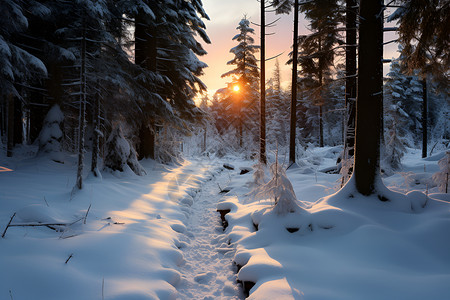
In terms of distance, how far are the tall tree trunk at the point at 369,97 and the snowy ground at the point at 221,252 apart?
0.68 metres

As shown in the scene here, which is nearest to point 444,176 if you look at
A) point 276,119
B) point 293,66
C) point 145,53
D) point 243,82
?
point 293,66

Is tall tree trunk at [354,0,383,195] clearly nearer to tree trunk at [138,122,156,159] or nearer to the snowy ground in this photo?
the snowy ground

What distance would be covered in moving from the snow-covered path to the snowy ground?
21mm

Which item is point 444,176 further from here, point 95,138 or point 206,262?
point 95,138

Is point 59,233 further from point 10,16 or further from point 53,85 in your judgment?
point 53,85

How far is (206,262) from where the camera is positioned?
4367 millimetres

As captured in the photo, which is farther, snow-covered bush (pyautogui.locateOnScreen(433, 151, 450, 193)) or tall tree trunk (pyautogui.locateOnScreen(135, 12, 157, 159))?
tall tree trunk (pyautogui.locateOnScreen(135, 12, 157, 159))

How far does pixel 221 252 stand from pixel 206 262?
485mm

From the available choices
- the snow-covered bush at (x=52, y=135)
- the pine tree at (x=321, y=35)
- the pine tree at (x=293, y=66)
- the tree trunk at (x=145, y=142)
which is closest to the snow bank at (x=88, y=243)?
the snow-covered bush at (x=52, y=135)

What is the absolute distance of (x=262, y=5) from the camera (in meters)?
12.6

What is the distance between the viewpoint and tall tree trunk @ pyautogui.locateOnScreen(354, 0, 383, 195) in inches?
187

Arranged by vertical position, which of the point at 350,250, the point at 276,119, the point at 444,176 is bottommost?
the point at 350,250

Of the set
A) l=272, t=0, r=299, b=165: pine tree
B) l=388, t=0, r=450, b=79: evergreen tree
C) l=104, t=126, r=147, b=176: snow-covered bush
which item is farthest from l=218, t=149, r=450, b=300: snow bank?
l=272, t=0, r=299, b=165: pine tree

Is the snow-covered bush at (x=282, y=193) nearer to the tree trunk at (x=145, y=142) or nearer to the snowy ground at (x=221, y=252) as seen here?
the snowy ground at (x=221, y=252)
